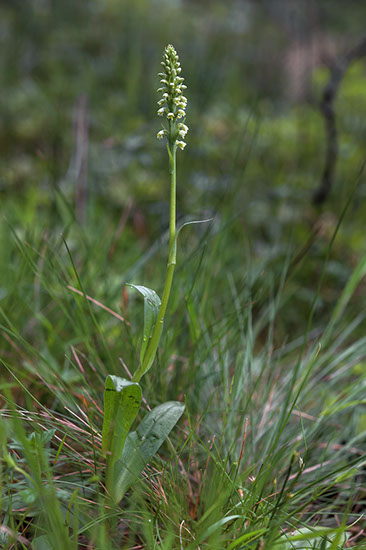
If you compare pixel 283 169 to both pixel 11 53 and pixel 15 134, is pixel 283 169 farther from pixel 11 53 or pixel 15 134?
pixel 11 53

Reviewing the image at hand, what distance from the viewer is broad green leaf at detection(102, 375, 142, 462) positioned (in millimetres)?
740

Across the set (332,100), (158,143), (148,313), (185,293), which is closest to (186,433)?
(148,313)

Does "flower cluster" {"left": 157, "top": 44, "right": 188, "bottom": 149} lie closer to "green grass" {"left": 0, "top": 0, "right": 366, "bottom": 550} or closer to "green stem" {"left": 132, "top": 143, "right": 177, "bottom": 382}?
"green stem" {"left": 132, "top": 143, "right": 177, "bottom": 382}

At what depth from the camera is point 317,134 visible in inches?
120

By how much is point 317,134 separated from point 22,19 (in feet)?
12.7

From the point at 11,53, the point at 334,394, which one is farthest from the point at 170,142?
the point at 11,53

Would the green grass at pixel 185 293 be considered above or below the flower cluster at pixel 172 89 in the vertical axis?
below

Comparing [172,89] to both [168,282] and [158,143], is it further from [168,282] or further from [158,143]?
[158,143]

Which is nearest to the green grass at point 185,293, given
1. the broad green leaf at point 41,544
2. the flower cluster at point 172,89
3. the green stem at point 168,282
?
the broad green leaf at point 41,544

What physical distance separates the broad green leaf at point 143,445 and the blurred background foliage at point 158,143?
443 millimetres

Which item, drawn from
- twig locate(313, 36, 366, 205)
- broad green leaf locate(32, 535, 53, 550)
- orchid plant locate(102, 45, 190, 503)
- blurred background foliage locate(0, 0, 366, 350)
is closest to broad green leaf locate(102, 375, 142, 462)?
orchid plant locate(102, 45, 190, 503)

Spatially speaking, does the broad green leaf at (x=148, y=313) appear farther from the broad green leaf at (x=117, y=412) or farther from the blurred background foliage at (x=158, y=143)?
the blurred background foliage at (x=158, y=143)

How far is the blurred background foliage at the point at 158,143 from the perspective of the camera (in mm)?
1836

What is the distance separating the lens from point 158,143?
2879 mm
